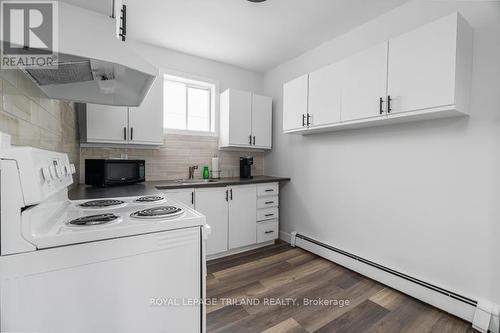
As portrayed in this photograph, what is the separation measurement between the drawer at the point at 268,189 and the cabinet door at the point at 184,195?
919 mm

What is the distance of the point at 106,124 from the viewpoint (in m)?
2.42

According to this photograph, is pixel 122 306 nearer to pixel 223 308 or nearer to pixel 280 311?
pixel 223 308

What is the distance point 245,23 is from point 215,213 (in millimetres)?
2113

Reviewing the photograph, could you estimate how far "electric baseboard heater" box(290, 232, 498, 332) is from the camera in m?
1.64

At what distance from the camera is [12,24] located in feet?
2.43

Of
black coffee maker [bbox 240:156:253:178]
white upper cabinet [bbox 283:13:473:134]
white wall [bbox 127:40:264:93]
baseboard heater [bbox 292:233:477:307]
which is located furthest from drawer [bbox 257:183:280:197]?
white wall [bbox 127:40:264:93]

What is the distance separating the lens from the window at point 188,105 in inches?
122

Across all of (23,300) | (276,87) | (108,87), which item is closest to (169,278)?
(23,300)

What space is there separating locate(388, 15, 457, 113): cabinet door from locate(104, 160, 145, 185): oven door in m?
2.50

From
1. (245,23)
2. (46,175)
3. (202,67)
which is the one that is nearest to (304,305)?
(46,175)

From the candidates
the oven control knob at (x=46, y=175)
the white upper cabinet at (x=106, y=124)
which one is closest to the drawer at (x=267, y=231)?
the white upper cabinet at (x=106, y=124)

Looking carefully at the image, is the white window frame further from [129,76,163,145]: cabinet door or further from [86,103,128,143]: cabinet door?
[86,103,128,143]: cabinet door

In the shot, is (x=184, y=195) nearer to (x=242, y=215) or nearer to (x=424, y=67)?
(x=242, y=215)

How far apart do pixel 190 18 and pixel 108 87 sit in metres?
1.27
